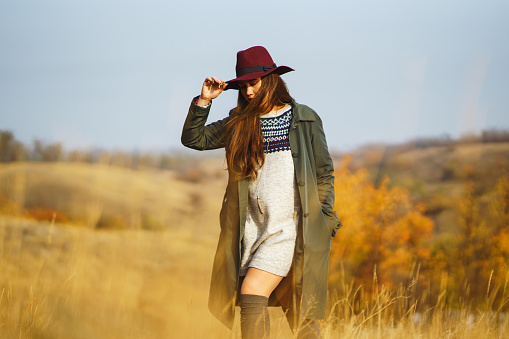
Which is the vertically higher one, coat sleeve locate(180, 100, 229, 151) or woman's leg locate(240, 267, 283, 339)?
coat sleeve locate(180, 100, 229, 151)

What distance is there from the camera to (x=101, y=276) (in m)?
3.14

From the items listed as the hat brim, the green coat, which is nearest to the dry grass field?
the green coat

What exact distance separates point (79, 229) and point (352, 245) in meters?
14.2

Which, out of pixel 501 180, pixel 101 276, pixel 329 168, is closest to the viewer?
pixel 329 168

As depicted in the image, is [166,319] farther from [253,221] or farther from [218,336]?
[253,221]

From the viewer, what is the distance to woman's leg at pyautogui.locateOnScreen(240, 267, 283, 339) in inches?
99.5

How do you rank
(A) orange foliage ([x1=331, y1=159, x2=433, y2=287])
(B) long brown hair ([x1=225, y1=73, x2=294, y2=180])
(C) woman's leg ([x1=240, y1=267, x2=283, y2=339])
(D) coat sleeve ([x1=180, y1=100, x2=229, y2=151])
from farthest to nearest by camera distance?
(A) orange foliage ([x1=331, y1=159, x2=433, y2=287]), (D) coat sleeve ([x1=180, y1=100, x2=229, y2=151]), (B) long brown hair ([x1=225, y1=73, x2=294, y2=180]), (C) woman's leg ([x1=240, y1=267, x2=283, y2=339])

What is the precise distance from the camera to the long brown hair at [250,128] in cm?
276

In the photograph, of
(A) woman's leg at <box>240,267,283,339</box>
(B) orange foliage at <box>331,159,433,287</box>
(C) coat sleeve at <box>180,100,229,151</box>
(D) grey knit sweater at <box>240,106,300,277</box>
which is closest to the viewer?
(A) woman's leg at <box>240,267,283,339</box>

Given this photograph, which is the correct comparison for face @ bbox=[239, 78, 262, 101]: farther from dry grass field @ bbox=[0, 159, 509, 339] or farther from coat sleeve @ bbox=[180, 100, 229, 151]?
dry grass field @ bbox=[0, 159, 509, 339]

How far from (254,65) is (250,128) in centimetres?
36

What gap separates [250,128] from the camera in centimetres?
280

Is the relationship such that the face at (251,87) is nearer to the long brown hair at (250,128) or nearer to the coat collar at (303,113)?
the long brown hair at (250,128)

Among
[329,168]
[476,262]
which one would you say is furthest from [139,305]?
[476,262]
